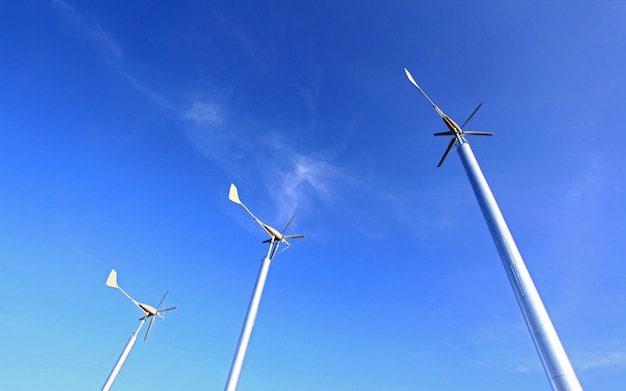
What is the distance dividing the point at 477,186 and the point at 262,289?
18066 mm

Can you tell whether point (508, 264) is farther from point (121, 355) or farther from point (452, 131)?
point (121, 355)

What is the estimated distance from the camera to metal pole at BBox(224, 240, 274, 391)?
70.1 feet

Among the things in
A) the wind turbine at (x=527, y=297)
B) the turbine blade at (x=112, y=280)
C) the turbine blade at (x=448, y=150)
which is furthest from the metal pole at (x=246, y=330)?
the turbine blade at (x=112, y=280)

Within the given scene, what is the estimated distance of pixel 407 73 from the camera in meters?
26.2

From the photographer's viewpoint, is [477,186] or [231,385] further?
A: [231,385]

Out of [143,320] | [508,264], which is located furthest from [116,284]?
[508,264]

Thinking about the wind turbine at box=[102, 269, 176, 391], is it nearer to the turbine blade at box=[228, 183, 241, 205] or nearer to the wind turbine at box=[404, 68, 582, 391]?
the turbine blade at box=[228, 183, 241, 205]

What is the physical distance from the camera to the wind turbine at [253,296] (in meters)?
21.7

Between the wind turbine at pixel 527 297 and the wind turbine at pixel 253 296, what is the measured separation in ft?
57.7

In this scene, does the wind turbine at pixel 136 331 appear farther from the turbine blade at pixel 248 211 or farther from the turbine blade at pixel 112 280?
the turbine blade at pixel 248 211

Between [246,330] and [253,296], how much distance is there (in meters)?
2.92

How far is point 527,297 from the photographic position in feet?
42.5

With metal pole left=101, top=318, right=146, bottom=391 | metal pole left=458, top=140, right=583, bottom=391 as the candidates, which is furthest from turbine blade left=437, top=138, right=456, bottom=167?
metal pole left=101, top=318, right=146, bottom=391

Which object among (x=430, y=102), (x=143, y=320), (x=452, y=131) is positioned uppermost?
(x=430, y=102)
